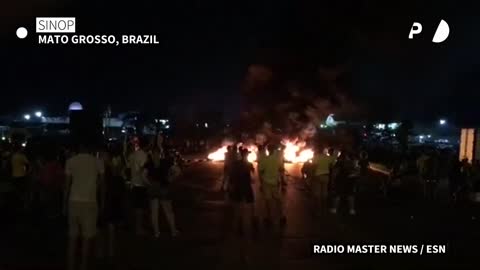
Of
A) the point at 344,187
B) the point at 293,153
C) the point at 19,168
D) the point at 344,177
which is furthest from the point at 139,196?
the point at 293,153

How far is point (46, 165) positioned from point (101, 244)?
14.7ft

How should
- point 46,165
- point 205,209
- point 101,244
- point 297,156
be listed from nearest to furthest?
1. point 101,244
2. point 46,165
3. point 205,209
4. point 297,156

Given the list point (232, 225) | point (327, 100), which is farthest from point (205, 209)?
point (327, 100)

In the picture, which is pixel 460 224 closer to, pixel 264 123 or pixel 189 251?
pixel 189 251

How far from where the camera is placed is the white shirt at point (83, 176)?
302 inches

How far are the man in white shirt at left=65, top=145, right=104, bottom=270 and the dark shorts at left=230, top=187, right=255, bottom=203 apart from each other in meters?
3.58

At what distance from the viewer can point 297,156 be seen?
4141 cm

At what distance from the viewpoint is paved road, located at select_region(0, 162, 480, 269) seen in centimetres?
860

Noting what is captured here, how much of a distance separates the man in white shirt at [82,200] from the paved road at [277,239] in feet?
2.38

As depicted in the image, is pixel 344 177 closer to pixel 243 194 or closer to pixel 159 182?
pixel 243 194

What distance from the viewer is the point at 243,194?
10977mm

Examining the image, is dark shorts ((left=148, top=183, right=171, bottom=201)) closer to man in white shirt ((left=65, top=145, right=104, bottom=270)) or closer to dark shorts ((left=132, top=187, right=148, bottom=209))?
dark shorts ((left=132, top=187, right=148, bottom=209))

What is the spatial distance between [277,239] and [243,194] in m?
0.96

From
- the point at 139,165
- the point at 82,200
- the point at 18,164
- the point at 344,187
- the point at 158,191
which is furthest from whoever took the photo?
the point at 344,187
